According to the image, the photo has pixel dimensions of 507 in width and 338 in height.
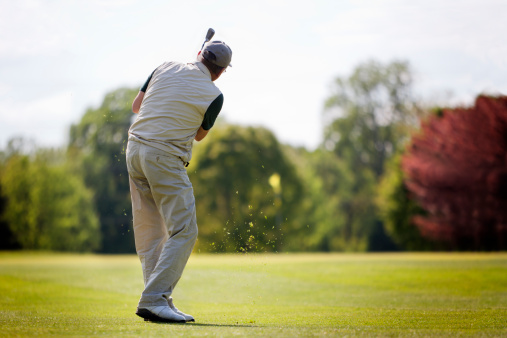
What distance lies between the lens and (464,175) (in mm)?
30672

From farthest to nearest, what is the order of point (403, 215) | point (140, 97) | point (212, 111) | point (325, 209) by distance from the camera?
point (325, 209) < point (403, 215) < point (140, 97) < point (212, 111)

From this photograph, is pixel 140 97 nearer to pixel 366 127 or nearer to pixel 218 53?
pixel 218 53

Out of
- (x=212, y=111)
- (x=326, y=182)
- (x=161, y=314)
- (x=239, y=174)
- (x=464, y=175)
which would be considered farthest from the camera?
(x=326, y=182)

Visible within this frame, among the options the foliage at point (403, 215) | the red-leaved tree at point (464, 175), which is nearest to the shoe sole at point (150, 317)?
the red-leaved tree at point (464, 175)

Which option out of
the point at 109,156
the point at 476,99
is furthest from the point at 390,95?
the point at 109,156

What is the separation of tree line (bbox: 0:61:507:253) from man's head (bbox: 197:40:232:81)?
17.7m

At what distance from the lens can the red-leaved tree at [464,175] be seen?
29812 millimetres

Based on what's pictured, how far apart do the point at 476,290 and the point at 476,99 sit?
23574 mm

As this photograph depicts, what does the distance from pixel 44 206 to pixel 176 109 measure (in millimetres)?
36959

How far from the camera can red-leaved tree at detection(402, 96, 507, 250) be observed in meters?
29.8

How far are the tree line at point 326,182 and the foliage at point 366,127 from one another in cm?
8

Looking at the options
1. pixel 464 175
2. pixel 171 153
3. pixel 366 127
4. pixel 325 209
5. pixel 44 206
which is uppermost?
pixel 366 127

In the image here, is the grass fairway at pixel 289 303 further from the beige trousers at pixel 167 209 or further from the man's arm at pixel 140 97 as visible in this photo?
the man's arm at pixel 140 97

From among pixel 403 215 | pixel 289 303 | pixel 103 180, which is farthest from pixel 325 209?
pixel 289 303
